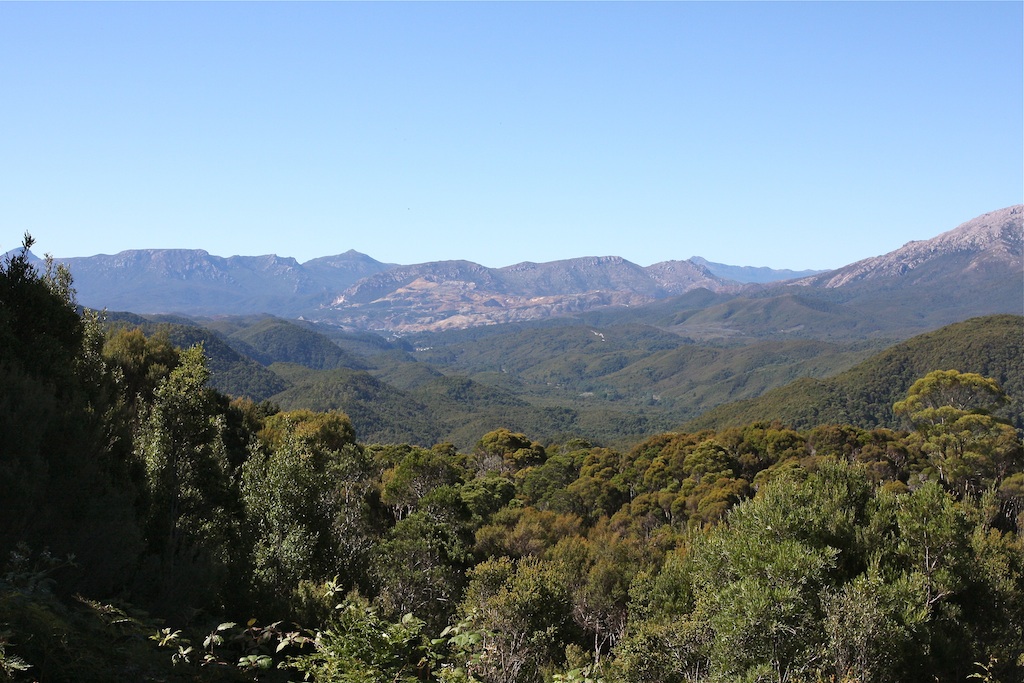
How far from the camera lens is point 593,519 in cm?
4491

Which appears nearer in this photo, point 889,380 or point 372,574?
point 372,574

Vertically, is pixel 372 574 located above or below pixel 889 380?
above

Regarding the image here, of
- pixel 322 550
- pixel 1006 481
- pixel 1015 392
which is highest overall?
pixel 322 550

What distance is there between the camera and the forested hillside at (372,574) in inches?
318

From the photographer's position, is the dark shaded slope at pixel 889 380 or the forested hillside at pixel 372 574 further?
the dark shaded slope at pixel 889 380

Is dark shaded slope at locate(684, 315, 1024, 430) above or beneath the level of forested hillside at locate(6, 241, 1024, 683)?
beneath

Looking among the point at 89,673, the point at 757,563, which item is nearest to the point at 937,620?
the point at 757,563

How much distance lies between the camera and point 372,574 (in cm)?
2017

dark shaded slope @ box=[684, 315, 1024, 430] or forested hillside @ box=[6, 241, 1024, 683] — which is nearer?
forested hillside @ box=[6, 241, 1024, 683]

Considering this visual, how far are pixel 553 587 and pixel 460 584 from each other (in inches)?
195

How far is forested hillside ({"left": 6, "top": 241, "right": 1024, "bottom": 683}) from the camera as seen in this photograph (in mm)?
8078

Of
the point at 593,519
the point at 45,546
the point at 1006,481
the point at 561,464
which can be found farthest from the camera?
the point at 561,464

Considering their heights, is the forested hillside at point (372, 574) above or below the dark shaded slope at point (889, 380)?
above

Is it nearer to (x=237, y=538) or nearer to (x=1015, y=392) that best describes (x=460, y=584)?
(x=237, y=538)
